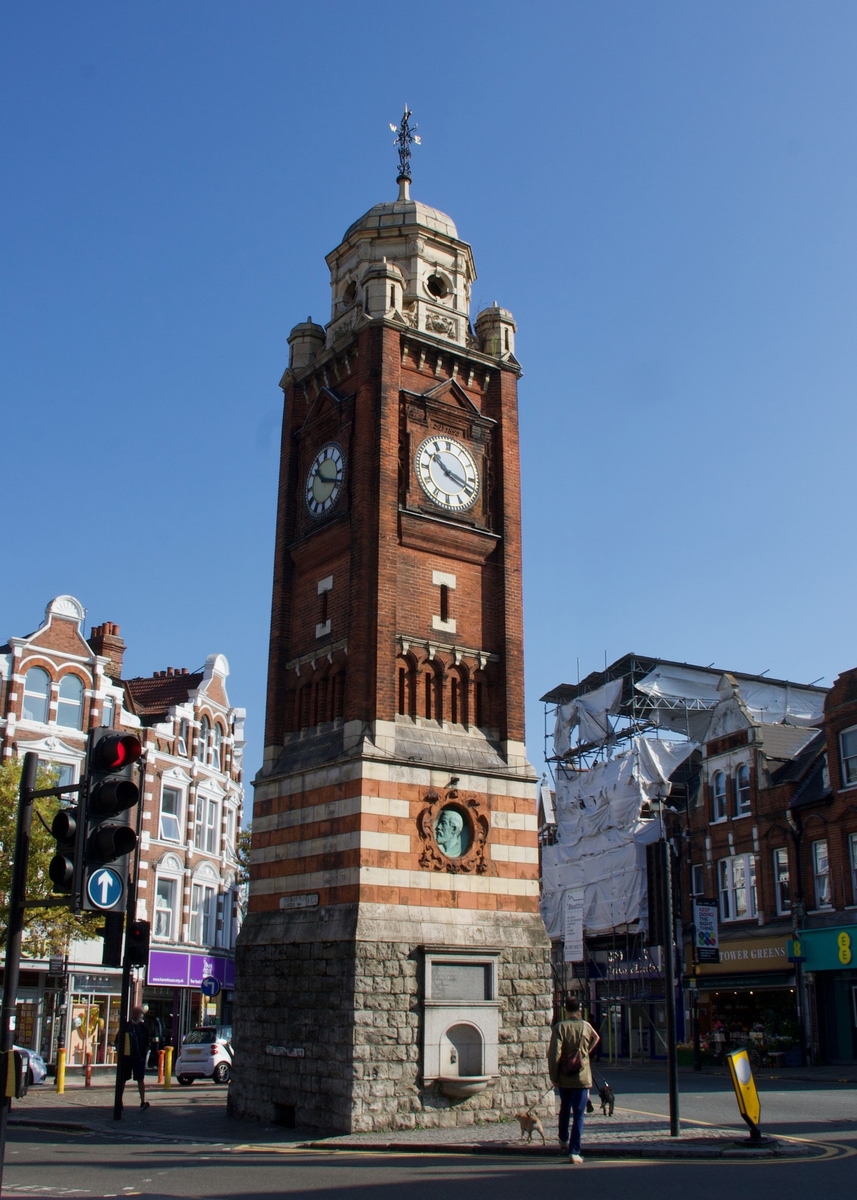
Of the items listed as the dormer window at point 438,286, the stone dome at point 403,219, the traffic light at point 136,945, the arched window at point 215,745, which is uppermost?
the stone dome at point 403,219

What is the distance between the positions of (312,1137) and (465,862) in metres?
5.64

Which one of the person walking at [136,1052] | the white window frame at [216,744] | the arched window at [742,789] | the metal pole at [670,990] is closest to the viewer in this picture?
the metal pole at [670,990]

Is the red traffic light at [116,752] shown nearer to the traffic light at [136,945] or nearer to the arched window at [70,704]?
the traffic light at [136,945]

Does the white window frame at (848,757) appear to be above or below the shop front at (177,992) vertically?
above

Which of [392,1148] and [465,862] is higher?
[465,862]

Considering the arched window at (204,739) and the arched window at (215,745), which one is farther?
the arched window at (215,745)

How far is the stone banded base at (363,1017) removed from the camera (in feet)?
64.1

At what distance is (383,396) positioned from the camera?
24281mm

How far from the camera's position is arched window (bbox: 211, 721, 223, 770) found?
49.5 metres

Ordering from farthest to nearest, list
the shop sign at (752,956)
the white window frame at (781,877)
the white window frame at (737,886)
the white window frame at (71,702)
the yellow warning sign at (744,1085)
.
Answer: the white window frame at (71,702), the white window frame at (737,886), the white window frame at (781,877), the shop sign at (752,956), the yellow warning sign at (744,1085)

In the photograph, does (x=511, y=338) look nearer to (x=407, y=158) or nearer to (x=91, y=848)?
(x=407, y=158)

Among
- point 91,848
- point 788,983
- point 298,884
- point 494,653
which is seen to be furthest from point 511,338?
point 788,983

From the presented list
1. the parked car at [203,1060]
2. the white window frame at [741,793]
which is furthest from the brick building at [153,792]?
the white window frame at [741,793]

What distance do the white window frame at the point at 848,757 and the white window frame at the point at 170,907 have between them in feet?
83.7
